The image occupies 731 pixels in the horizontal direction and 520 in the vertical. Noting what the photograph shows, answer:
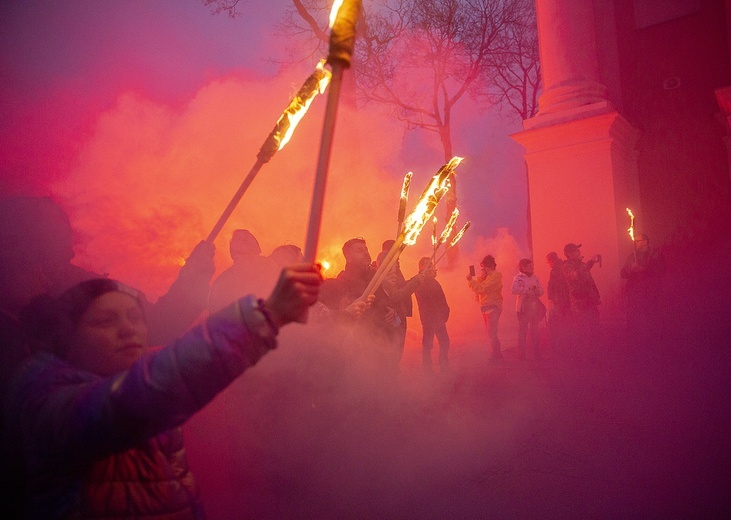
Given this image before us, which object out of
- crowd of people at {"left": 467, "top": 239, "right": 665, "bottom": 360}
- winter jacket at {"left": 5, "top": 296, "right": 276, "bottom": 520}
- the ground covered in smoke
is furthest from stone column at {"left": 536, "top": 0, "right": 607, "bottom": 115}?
winter jacket at {"left": 5, "top": 296, "right": 276, "bottom": 520}

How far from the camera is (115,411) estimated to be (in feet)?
4.21

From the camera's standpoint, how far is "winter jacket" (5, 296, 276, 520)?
127 cm

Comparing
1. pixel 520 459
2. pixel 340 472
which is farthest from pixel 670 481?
pixel 340 472

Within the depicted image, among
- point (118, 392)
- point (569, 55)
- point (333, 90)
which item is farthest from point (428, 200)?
point (569, 55)

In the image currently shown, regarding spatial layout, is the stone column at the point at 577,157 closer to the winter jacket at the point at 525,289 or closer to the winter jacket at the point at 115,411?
the winter jacket at the point at 525,289

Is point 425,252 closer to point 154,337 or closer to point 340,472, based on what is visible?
point 340,472

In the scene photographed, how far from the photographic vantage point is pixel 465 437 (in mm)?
4484

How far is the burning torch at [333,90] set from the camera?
1312mm

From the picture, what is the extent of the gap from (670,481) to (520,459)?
0.98 m

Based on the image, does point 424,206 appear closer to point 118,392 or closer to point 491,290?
point 118,392

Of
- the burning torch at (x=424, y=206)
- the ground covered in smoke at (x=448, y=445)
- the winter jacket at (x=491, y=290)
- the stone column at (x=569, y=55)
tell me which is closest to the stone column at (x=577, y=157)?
the stone column at (x=569, y=55)

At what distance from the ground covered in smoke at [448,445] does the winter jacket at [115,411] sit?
3.48ft

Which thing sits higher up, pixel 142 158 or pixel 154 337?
pixel 142 158

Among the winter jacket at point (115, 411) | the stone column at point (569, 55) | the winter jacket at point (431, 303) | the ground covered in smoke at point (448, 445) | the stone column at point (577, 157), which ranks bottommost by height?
the ground covered in smoke at point (448, 445)
